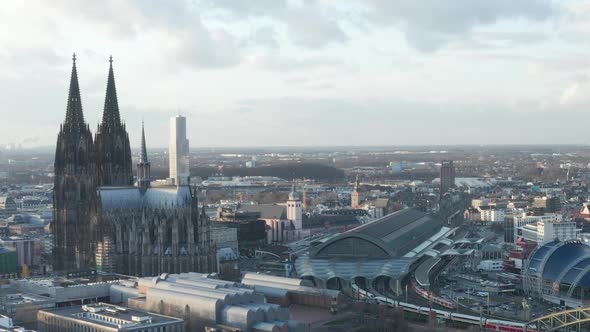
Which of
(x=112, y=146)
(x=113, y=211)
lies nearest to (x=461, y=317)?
(x=113, y=211)

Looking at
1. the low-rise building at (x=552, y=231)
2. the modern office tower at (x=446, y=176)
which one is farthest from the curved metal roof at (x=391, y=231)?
the modern office tower at (x=446, y=176)

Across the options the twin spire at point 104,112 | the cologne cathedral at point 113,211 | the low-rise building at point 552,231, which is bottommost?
the low-rise building at point 552,231

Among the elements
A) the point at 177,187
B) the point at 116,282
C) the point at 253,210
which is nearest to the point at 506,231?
the point at 253,210

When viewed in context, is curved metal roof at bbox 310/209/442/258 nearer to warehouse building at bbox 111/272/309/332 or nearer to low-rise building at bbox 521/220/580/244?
low-rise building at bbox 521/220/580/244

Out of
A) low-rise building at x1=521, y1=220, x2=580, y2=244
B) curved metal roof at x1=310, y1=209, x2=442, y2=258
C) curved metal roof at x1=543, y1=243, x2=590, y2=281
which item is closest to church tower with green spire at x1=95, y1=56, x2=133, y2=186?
curved metal roof at x1=310, y1=209, x2=442, y2=258

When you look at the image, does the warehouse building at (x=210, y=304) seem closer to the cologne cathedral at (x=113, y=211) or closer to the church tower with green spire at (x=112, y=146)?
the cologne cathedral at (x=113, y=211)

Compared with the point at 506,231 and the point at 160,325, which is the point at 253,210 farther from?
the point at 160,325

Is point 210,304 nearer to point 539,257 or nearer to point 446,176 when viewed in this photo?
point 539,257
